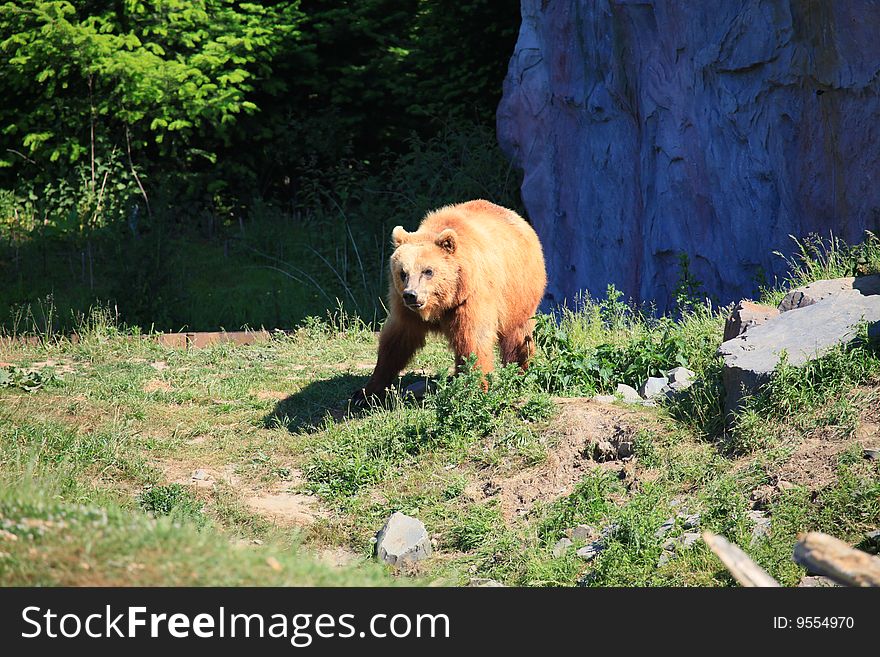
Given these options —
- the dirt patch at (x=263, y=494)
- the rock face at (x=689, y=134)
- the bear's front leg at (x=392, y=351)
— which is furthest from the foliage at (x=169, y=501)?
the rock face at (x=689, y=134)

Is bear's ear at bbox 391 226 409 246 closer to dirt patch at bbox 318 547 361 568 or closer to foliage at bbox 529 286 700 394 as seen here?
foliage at bbox 529 286 700 394

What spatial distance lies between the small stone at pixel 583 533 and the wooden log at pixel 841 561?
2.15m

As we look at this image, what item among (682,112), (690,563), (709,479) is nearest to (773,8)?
(682,112)

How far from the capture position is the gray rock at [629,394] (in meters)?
7.04

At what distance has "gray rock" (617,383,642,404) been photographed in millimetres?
7035

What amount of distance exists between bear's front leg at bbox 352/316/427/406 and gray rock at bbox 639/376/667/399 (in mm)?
1742

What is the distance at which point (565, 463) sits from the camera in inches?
252

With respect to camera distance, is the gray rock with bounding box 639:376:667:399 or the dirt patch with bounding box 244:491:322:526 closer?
the dirt patch with bounding box 244:491:322:526

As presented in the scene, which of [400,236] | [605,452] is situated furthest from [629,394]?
[400,236]

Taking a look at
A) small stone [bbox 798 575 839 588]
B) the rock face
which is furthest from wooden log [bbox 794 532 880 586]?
the rock face

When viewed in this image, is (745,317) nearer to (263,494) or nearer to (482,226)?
(482,226)

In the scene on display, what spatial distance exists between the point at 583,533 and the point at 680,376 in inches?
78.6

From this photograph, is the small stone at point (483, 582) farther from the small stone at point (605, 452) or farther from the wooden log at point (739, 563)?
the wooden log at point (739, 563)

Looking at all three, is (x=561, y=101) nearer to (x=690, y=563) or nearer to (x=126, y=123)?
(x=126, y=123)
